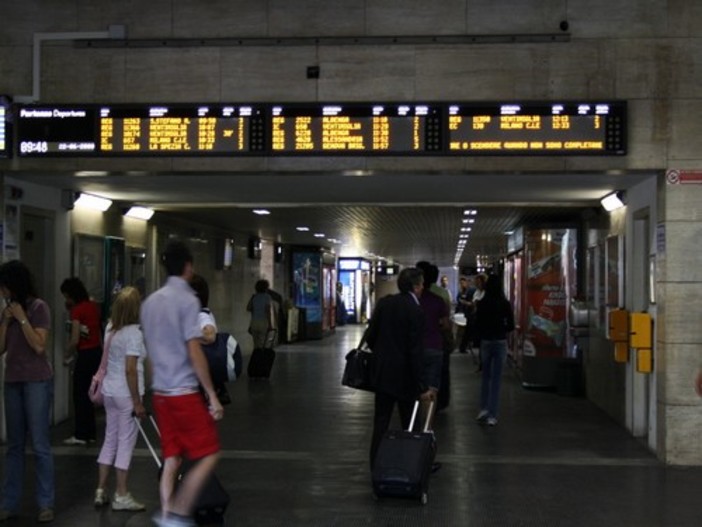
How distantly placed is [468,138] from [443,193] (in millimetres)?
2354

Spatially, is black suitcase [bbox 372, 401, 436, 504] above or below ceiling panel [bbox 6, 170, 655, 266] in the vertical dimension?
below

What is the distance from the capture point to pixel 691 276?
8102 mm

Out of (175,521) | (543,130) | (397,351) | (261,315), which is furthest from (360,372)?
(261,315)

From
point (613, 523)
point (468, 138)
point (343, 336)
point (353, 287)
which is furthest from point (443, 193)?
point (353, 287)

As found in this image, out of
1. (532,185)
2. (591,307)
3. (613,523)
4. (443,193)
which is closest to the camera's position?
(613,523)

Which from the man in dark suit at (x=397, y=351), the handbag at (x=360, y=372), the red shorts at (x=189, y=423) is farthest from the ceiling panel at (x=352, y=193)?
the red shorts at (x=189, y=423)

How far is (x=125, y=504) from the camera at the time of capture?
6621 mm

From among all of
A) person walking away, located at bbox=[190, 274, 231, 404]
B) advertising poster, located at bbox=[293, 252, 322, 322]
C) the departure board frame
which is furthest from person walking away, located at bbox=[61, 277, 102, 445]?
advertising poster, located at bbox=[293, 252, 322, 322]

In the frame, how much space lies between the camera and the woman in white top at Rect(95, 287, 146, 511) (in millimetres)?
6598

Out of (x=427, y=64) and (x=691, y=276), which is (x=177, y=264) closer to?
(x=427, y=64)

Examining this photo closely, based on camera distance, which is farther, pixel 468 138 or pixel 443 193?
pixel 443 193

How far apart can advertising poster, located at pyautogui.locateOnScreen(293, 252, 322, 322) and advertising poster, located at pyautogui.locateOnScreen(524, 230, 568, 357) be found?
13113 mm

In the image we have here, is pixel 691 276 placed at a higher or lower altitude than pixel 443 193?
lower

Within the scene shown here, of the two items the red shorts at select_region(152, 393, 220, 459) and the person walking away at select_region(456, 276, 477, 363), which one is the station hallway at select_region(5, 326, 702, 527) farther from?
the person walking away at select_region(456, 276, 477, 363)
